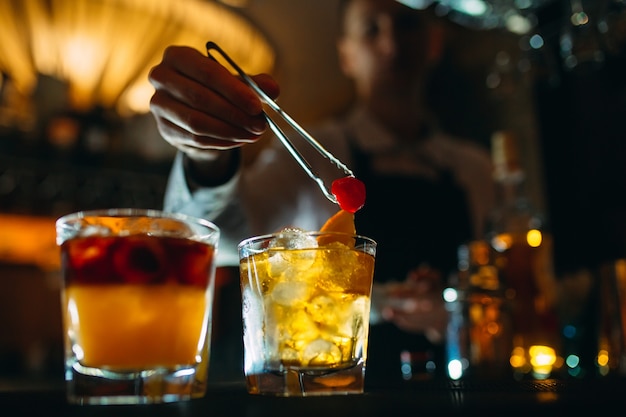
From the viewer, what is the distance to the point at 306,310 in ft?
1.86

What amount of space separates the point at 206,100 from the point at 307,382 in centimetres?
32

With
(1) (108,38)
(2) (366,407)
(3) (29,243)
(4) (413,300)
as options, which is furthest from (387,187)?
(3) (29,243)

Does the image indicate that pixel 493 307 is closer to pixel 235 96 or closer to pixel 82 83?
pixel 235 96

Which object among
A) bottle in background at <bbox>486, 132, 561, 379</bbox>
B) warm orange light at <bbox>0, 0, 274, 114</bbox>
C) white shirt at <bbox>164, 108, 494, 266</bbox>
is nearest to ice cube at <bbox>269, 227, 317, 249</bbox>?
white shirt at <bbox>164, 108, 494, 266</bbox>

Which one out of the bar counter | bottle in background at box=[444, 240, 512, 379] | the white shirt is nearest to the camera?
the bar counter

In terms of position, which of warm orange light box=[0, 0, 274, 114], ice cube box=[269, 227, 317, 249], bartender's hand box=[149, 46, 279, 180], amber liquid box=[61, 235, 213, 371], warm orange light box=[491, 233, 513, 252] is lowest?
amber liquid box=[61, 235, 213, 371]

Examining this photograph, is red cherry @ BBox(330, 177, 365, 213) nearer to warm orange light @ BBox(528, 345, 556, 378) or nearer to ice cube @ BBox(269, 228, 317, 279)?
ice cube @ BBox(269, 228, 317, 279)

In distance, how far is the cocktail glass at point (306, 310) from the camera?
54 centimetres

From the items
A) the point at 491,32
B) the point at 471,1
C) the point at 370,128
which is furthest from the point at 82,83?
the point at 491,32

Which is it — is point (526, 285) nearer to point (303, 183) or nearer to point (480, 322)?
point (480, 322)

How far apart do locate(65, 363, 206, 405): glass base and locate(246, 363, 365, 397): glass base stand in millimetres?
64

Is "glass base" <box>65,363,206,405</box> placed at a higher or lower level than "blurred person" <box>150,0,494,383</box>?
lower

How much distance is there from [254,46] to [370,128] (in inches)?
52.4

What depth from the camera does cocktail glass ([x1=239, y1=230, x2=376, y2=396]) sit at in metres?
0.54
